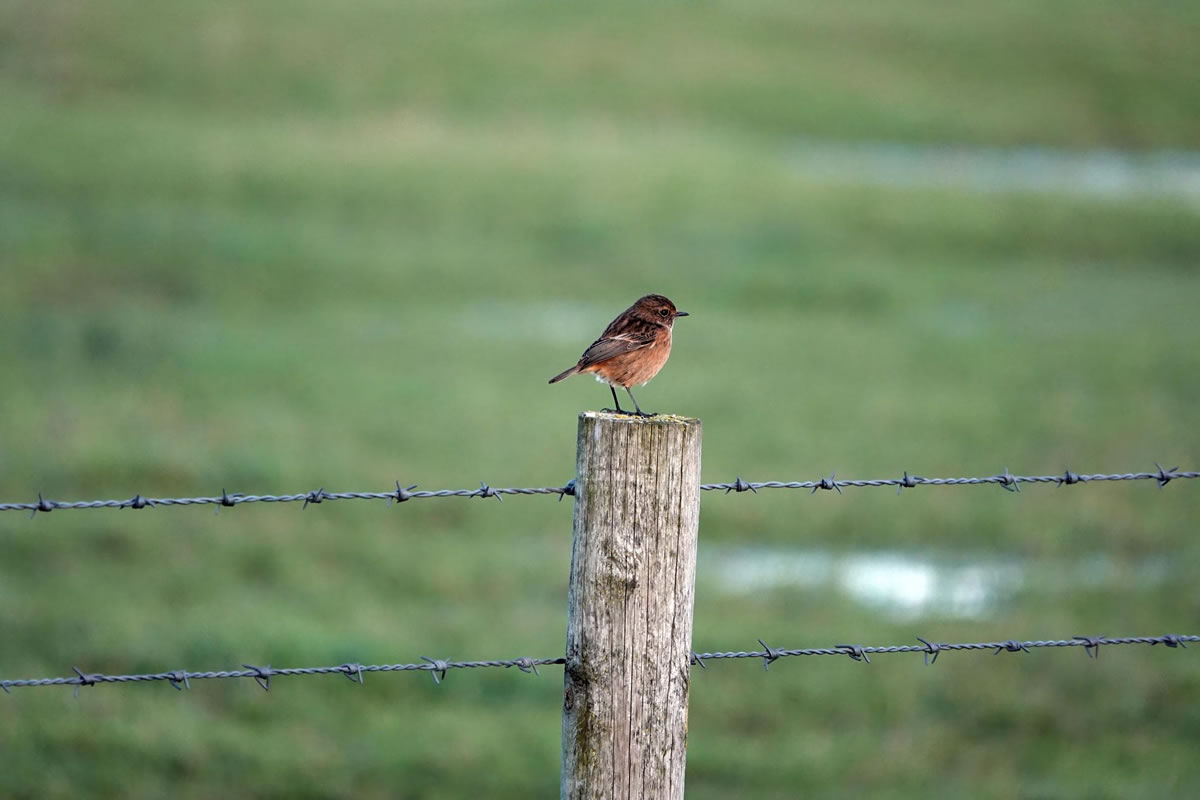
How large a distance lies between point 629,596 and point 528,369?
13339mm

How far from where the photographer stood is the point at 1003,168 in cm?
3384

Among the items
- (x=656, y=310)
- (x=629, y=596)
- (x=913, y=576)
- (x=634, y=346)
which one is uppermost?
(x=656, y=310)

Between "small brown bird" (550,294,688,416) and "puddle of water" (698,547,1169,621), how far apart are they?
4198mm

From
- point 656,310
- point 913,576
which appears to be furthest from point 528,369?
point 656,310

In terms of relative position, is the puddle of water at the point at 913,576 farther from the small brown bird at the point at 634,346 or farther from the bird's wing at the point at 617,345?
the bird's wing at the point at 617,345

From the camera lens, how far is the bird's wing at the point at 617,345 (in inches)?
236

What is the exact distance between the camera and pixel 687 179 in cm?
2956

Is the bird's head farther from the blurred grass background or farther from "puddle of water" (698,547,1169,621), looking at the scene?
"puddle of water" (698,547,1169,621)

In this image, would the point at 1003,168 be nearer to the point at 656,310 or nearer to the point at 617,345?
the point at 656,310

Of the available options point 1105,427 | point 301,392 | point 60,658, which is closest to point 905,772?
point 60,658

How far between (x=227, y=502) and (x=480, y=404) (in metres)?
10.8

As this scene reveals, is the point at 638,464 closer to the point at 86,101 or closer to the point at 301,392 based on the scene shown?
the point at 301,392

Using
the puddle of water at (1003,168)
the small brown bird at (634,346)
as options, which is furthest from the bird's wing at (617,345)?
the puddle of water at (1003,168)

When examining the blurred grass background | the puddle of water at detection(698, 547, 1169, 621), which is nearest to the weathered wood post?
the blurred grass background
